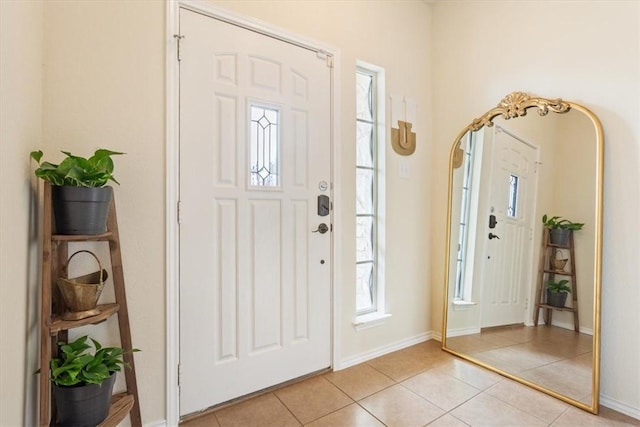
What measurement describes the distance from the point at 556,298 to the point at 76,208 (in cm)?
265

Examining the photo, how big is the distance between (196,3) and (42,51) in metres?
0.76

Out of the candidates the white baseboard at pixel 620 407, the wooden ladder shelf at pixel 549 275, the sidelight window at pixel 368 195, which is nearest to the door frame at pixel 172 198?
the sidelight window at pixel 368 195

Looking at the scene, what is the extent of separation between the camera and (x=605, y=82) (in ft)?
6.12

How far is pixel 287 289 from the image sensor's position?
2045mm

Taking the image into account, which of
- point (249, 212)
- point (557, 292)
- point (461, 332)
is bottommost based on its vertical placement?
point (461, 332)

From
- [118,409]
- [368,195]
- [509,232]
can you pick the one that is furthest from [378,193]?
[118,409]

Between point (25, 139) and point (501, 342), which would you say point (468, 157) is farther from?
point (25, 139)

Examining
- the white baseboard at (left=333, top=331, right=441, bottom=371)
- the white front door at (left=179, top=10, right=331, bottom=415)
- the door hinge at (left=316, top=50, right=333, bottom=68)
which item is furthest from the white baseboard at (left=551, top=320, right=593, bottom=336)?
the door hinge at (left=316, top=50, right=333, bottom=68)

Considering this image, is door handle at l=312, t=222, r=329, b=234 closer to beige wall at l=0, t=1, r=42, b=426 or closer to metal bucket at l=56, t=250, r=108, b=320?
metal bucket at l=56, t=250, r=108, b=320

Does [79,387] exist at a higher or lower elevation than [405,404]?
higher

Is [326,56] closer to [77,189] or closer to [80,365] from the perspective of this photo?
[77,189]

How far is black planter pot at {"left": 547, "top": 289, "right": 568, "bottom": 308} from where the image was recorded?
2011 millimetres

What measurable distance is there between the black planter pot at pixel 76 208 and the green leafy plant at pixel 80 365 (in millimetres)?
478

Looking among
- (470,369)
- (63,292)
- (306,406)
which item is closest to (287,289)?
(306,406)
